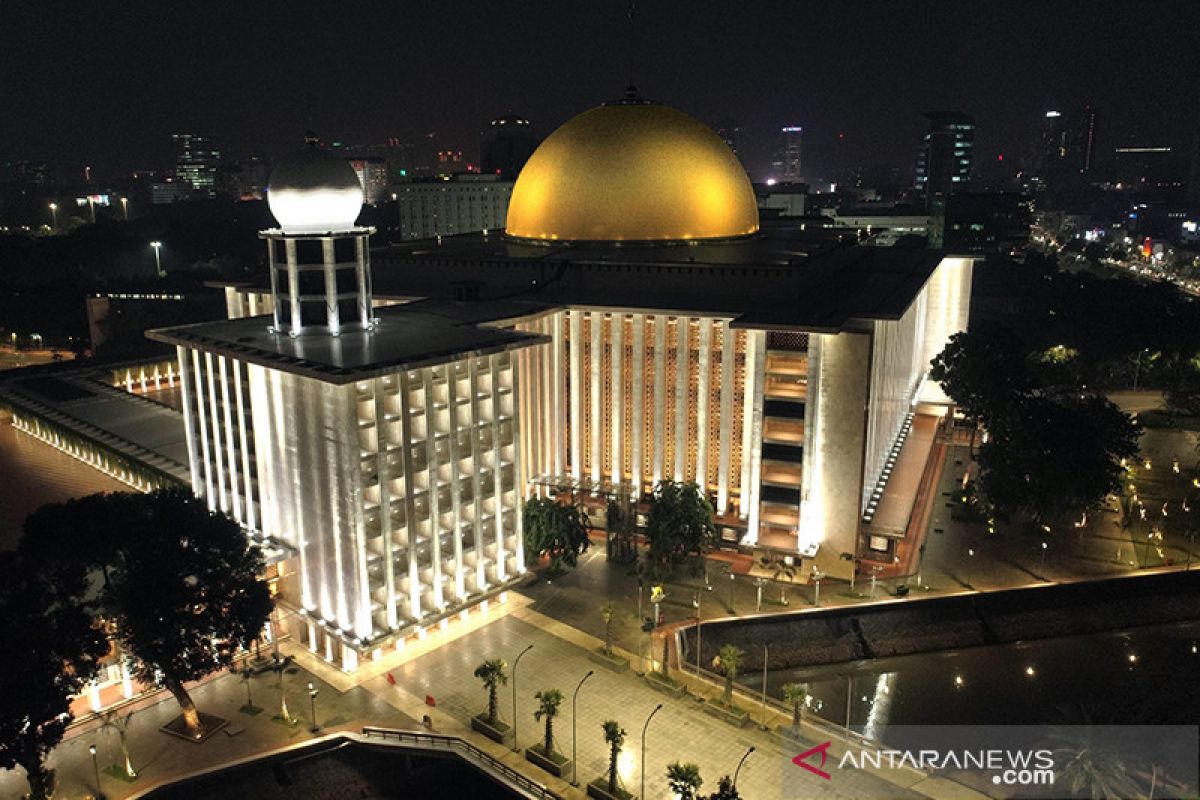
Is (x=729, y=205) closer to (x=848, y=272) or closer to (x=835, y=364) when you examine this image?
(x=848, y=272)

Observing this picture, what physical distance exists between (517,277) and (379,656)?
26.5 m

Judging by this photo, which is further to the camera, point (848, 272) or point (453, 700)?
point (848, 272)

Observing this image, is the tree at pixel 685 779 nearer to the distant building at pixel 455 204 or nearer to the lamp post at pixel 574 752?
the lamp post at pixel 574 752

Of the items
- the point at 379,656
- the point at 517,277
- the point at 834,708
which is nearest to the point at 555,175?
the point at 517,277

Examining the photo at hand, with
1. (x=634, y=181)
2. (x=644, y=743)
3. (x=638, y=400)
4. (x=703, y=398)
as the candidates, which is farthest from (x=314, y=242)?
(x=644, y=743)

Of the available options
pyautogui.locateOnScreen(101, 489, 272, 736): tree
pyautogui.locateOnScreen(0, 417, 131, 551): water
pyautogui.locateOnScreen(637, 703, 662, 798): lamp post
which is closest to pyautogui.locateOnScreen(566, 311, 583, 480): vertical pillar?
pyautogui.locateOnScreen(637, 703, 662, 798): lamp post

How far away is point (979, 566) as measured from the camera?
1816 inches

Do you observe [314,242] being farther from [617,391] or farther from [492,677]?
[492,677]

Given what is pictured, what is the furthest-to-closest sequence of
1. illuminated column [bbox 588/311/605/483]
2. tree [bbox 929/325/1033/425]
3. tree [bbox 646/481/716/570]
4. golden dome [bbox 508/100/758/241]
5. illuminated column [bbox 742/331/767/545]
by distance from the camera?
golden dome [bbox 508/100/758/241]
tree [bbox 929/325/1033/425]
illuminated column [bbox 588/311/605/483]
illuminated column [bbox 742/331/767/545]
tree [bbox 646/481/716/570]

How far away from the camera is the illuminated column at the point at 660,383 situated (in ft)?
159

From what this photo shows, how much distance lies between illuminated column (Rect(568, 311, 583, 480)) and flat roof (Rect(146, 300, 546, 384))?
16.9ft

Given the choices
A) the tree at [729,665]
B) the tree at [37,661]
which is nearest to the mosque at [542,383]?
the tree at [37,661]

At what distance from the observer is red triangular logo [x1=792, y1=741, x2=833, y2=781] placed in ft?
101

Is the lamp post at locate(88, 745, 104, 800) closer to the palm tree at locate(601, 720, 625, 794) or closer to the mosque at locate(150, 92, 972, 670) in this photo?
the mosque at locate(150, 92, 972, 670)
